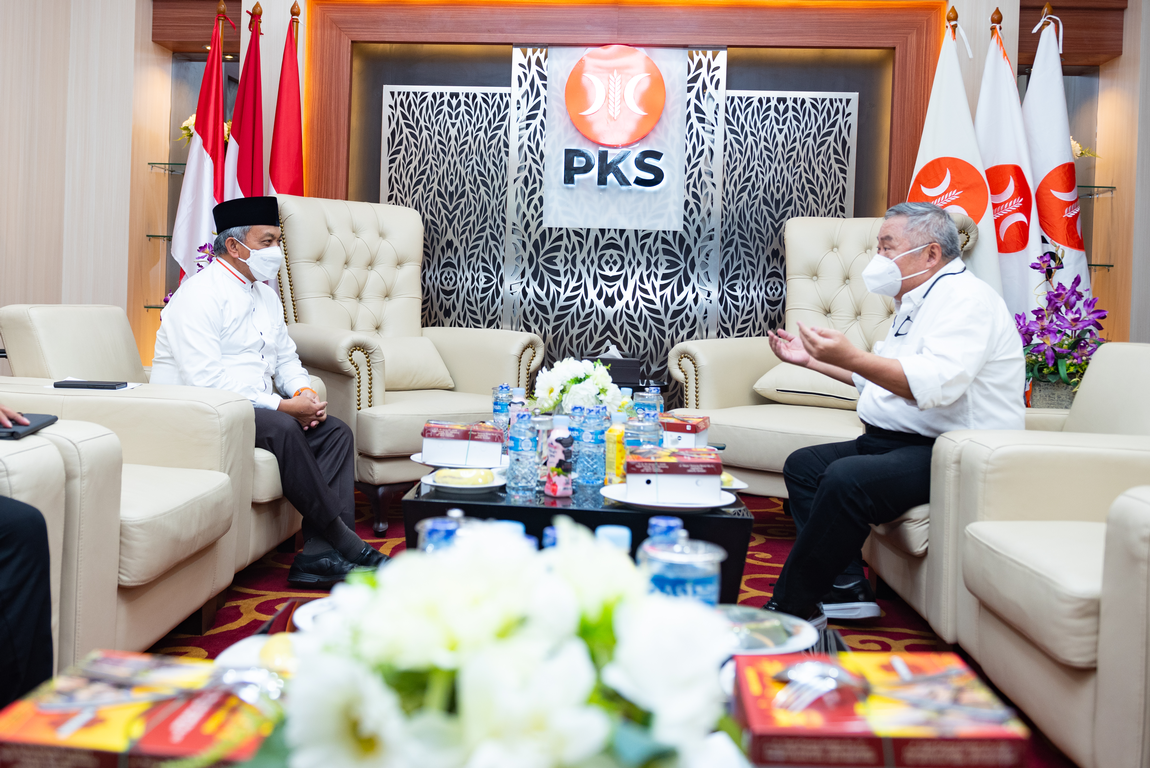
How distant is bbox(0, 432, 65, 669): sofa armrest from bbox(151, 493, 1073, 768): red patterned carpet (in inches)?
20.7

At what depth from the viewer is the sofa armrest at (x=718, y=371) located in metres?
3.44

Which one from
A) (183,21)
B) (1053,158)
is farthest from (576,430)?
(183,21)

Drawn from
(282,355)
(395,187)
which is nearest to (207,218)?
(395,187)

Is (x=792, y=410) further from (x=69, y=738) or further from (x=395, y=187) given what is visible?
(x=69, y=738)

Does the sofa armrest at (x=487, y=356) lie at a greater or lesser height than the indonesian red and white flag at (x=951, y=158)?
lesser

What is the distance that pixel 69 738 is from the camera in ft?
2.33

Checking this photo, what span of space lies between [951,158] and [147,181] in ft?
12.7

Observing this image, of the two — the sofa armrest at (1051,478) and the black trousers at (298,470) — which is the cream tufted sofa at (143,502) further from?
the sofa armrest at (1051,478)

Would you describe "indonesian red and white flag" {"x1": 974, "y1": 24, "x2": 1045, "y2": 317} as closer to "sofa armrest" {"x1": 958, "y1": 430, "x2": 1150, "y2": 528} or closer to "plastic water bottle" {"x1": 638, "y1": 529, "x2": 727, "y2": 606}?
"sofa armrest" {"x1": 958, "y1": 430, "x2": 1150, "y2": 528}

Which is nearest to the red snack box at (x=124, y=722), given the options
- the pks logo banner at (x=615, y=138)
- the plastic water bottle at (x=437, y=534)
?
the plastic water bottle at (x=437, y=534)

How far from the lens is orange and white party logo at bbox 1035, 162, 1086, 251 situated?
3.78 m

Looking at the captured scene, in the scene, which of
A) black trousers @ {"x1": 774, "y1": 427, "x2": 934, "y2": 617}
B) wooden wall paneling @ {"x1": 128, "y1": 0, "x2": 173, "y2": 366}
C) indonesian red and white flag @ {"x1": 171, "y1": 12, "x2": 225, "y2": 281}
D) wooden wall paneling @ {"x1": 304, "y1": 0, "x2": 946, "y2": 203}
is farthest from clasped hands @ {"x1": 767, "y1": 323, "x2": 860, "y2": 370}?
wooden wall paneling @ {"x1": 128, "y1": 0, "x2": 173, "y2": 366}

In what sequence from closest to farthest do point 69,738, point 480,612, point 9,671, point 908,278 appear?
point 480,612
point 69,738
point 9,671
point 908,278

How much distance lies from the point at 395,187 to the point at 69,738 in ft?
12.8
